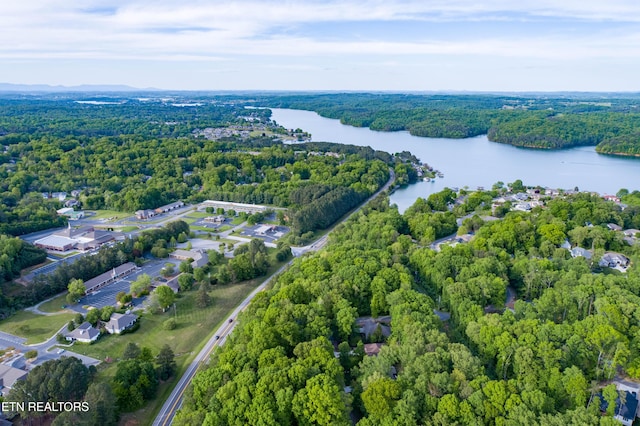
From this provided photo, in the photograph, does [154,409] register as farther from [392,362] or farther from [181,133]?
[181,133]

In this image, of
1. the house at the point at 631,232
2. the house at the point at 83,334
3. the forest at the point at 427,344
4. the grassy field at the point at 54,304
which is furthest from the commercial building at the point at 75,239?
the house at the point at 631,232

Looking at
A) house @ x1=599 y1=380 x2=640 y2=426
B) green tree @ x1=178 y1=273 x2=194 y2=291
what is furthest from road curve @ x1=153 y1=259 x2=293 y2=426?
house @ x1=599 y1=380 x2=640 y2=426

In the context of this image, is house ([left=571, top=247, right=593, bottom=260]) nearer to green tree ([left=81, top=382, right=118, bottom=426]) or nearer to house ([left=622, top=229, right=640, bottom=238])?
house ([left=622, top=229, right=640, bottom=238])

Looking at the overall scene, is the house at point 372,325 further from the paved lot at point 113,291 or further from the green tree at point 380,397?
the paved lot at point 113,291

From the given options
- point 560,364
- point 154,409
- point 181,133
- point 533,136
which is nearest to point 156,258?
point 154,409

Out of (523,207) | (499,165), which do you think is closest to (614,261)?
(523,207)
